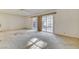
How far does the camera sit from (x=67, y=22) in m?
1.91

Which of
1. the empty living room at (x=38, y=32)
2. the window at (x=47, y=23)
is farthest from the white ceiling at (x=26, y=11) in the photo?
the window at (x=47, y=23)

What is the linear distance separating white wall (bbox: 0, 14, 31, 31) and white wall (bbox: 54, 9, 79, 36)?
0.69 metres

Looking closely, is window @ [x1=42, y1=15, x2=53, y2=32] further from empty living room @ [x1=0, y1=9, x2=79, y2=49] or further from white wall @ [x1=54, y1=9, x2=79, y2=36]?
white wall @ [x1=54, y1=9, x2=79, y2=36]

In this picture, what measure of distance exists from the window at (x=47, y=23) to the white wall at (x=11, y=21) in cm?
40

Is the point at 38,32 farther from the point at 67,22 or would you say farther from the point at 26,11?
the point at 67,22

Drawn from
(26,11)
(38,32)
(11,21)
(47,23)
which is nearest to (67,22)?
(47,23)

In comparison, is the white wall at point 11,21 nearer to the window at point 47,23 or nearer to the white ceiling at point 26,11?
the white ceiling at point 26,11

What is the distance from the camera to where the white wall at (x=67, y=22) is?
6.13ft

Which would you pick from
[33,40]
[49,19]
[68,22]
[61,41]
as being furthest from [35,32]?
[68,22]
